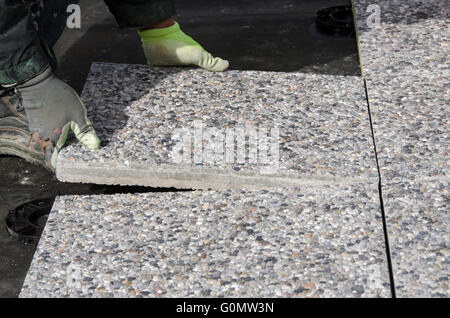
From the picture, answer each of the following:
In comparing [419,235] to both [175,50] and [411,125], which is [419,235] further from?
[175,50]

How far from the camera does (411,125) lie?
2.79 meters

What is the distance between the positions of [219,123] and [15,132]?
0.91 meters

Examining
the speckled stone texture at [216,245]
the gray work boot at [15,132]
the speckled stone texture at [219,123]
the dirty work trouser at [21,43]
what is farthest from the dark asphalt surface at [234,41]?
the speckled stone texture at [216,245]

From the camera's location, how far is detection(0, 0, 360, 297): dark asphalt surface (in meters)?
3.63

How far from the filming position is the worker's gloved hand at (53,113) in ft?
8.77

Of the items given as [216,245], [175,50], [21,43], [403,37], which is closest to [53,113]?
[21,43]

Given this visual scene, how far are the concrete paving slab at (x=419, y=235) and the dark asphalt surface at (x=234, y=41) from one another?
4.12 ft

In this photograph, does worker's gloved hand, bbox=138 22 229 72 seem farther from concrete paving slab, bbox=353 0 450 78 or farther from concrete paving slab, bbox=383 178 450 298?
concrete paving slab, bbox=383 178 450 298

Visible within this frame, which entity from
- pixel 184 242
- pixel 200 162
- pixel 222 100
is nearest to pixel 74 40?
pixel 222 100

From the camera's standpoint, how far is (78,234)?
238 cm

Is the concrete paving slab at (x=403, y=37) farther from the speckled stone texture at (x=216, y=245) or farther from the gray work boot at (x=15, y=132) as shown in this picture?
the gray work boot at (x=15, y=132)

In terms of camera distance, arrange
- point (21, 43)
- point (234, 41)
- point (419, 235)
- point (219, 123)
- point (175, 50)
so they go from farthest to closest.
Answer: point (234, 41)
point (175, 50)
point (219, 123)
point (21, 43)
point (419, 235)

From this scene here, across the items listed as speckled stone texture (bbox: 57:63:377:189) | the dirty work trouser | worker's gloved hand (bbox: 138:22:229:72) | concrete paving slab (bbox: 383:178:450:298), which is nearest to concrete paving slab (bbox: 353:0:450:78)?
speckled stone texture (bbox: 57:63:377:189)
